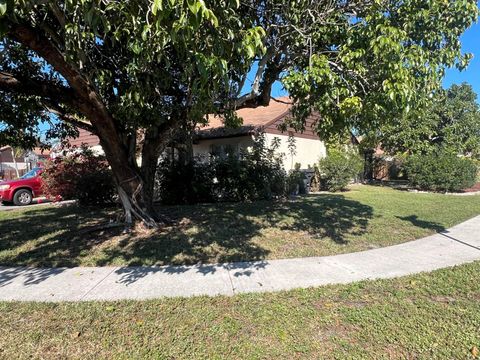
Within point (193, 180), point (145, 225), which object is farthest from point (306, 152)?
point (145, 225)

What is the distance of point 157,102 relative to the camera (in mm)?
6656

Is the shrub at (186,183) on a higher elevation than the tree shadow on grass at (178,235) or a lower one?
higher

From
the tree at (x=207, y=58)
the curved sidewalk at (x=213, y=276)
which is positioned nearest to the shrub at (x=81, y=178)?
the tree at (x=207, y=58)

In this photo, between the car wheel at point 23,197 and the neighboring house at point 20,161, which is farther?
the neighboring house at point 20,161

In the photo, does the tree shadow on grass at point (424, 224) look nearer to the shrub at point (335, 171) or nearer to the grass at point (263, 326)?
the grass at point (263, 326)

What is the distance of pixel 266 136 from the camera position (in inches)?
648

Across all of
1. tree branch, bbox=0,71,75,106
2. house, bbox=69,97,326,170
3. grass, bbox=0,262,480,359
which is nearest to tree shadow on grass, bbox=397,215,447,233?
grass, bbox=0,262,480,359

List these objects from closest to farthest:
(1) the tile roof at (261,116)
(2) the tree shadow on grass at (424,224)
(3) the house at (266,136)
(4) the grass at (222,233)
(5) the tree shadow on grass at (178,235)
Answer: (5) the tree shadow on grass at (178,235), (4) the grass at (222,233), (2) the tree shadow on grass at (424,224), (3) the house at (266,136), (1) the tile roof at (261,116)

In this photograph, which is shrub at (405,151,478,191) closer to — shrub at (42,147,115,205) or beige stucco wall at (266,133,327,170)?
beige stucco wall at (266,133,327,170)

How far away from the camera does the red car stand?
15.0m

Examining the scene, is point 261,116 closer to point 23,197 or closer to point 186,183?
point 186,183

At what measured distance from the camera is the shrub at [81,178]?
41.5ft

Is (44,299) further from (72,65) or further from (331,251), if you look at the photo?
(331,251)

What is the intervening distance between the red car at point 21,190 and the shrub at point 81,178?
198 cm
